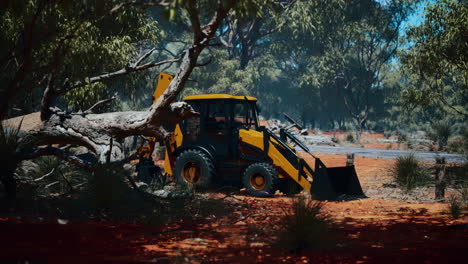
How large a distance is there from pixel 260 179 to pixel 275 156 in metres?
0.71

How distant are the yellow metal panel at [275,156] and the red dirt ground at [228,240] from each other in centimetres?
227

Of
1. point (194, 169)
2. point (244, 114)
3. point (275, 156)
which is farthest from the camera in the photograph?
point (244, 114)

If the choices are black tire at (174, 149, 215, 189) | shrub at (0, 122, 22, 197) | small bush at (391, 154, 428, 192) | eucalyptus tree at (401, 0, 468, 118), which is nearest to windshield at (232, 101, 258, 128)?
black tire at (174, 149, 215, 189)

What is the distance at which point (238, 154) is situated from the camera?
13195 mm

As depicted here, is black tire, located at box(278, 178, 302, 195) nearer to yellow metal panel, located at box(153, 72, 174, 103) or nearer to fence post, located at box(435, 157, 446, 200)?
fence post, located at box(435, 157, 446, 200)

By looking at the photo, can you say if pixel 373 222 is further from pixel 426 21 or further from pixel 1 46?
pixel 426 21

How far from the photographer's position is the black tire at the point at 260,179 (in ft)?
40.4

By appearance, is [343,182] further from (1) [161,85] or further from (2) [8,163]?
(2) [8,163]

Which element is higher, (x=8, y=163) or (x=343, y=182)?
(x=8, y=163)

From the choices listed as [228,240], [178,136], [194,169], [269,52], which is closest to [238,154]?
[194,169]

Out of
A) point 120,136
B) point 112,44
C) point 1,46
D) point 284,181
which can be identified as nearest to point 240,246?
point 120,136

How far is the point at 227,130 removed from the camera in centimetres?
1317

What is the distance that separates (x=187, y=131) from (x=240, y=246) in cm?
714

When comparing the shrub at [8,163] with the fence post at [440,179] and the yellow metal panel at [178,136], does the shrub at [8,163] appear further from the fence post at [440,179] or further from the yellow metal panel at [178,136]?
the fence post at [440,179]
